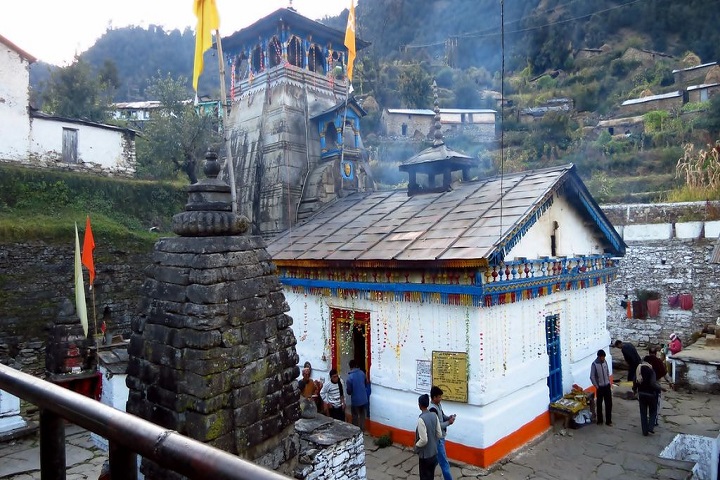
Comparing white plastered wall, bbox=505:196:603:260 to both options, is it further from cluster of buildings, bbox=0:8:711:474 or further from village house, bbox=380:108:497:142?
village house, bbox=380:108:497:142

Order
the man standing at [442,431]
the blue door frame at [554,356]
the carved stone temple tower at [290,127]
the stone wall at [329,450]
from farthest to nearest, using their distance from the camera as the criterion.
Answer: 1. the carved stone temple tower at [290,127]
2. the blue door frame at [554,356]
3. the man standing at [442,431]
4. the stone wall at [329,450]

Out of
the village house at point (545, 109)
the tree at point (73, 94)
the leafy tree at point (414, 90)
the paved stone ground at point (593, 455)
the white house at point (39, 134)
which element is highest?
the leafy tree at point (414, 90)

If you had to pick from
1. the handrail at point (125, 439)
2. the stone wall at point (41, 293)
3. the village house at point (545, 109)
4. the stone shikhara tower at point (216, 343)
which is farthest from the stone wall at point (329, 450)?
the village house at point (545, 109)

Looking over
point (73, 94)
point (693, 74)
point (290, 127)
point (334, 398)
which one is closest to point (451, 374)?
point (334, 398)

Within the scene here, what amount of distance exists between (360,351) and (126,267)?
35.4ft

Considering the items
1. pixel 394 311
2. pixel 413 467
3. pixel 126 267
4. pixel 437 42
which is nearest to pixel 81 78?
pixel 126 267

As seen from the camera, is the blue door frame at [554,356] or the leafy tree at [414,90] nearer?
the blue door frame at [554,356]

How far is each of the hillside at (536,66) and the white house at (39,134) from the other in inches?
763

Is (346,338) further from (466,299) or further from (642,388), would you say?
(642,388)

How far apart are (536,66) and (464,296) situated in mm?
62537

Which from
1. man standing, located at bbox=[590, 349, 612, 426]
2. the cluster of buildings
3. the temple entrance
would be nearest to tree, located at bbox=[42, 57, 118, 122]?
the cluster of buildings

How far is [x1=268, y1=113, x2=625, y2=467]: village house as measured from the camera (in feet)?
25.6

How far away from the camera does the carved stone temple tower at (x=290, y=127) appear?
1368 cm

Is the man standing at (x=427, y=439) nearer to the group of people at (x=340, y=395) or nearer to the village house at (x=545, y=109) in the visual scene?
the group of people at (x=340, y=395)
